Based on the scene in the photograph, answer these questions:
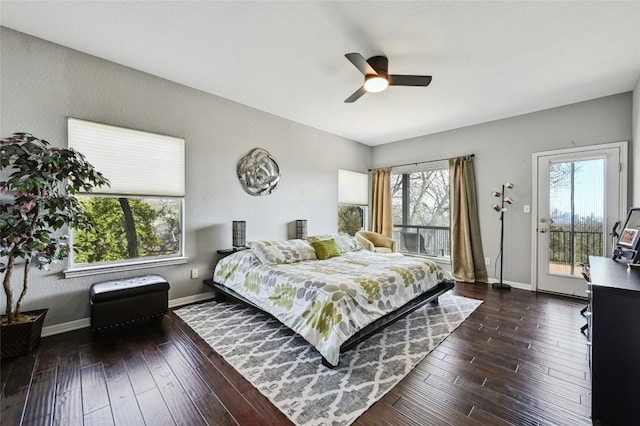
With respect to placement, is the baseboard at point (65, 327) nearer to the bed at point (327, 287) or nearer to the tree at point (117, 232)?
the tree at point (117, 232)

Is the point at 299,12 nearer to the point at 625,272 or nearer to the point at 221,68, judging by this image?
the point at 221,68

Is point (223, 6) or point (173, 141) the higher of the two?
point (223, 6)

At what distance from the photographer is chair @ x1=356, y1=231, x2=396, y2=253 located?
468 cm

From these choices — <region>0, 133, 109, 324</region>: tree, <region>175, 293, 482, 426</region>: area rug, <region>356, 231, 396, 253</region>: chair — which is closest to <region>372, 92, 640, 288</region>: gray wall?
<region>356, 231, 396, 253</region>: chair

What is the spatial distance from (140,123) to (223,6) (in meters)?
1.75

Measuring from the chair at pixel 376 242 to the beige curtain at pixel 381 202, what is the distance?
787 millimetres

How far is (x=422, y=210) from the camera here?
18.2 feet

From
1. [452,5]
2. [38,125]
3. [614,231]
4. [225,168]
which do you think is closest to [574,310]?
[614,231]

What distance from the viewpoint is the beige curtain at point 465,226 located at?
4535mm

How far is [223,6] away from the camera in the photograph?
2051 millimetres

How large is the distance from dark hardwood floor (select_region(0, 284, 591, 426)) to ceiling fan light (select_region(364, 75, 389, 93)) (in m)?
2.55

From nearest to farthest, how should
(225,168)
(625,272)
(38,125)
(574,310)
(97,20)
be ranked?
(625,272) → (97,20) → (38,125) → (574,310) → (225,168)

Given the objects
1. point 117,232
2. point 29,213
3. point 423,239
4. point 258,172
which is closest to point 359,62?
point 258,172

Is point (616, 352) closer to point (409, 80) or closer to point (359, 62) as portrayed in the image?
point (409, 80)
